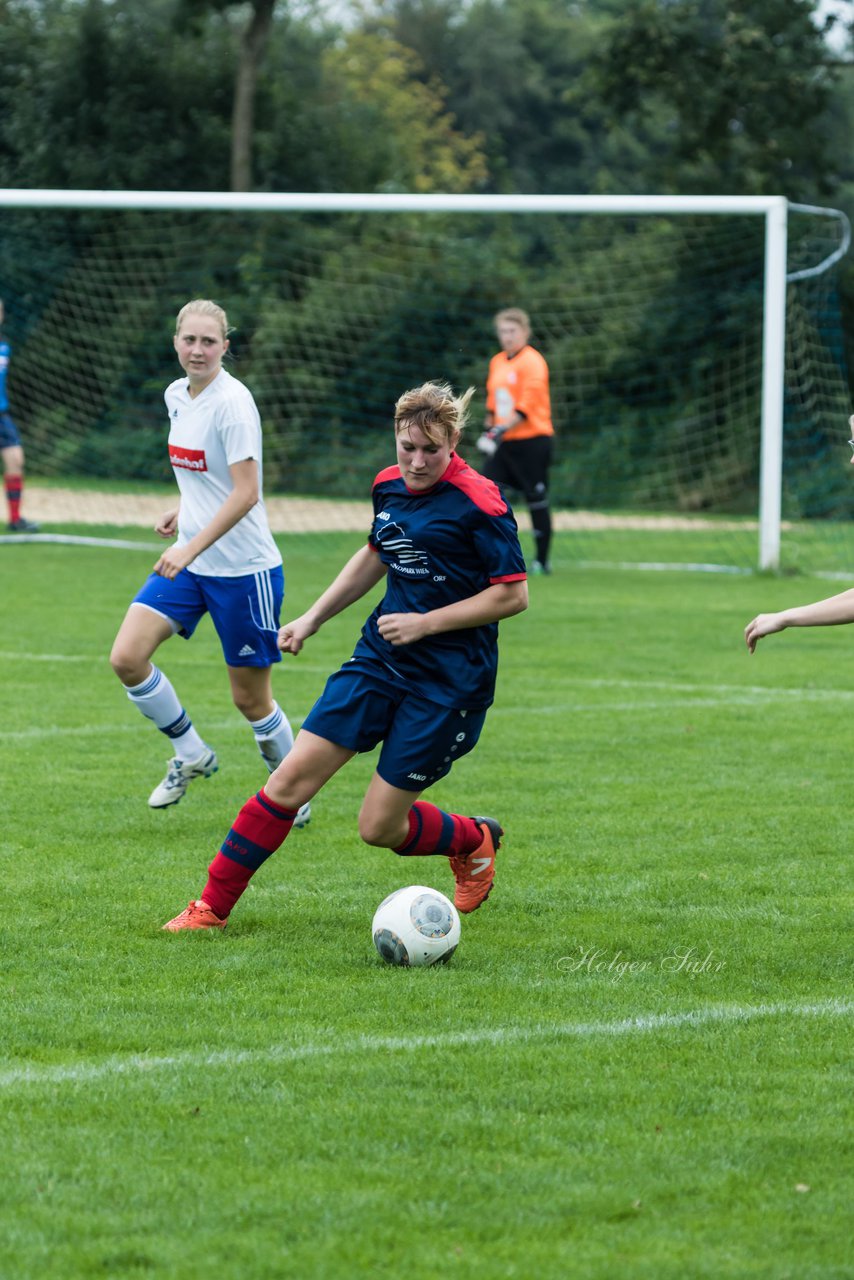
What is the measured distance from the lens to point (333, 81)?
4797 centimetres

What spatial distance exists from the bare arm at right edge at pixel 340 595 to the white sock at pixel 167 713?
5.74 ft

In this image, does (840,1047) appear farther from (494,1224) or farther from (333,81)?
(333,81)

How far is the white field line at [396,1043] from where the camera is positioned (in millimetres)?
4023

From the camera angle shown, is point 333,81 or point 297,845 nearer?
point 297,845

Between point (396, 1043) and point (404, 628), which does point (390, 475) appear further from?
point (396, 1043)

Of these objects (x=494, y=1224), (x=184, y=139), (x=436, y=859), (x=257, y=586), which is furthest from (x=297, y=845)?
(x=184, y=139)

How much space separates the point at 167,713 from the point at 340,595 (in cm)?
191

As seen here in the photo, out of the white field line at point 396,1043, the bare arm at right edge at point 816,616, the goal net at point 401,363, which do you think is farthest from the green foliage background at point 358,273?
the white field line at point 396,1043

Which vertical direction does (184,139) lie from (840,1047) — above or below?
above

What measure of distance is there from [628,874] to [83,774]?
2707 mm

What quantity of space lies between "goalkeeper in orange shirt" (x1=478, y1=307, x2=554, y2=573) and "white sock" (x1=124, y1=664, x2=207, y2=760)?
8840 millimetres

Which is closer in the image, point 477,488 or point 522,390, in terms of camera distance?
point 477,488

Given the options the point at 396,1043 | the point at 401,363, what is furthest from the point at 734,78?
the point at 396,1043

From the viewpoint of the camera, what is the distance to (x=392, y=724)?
522cm
